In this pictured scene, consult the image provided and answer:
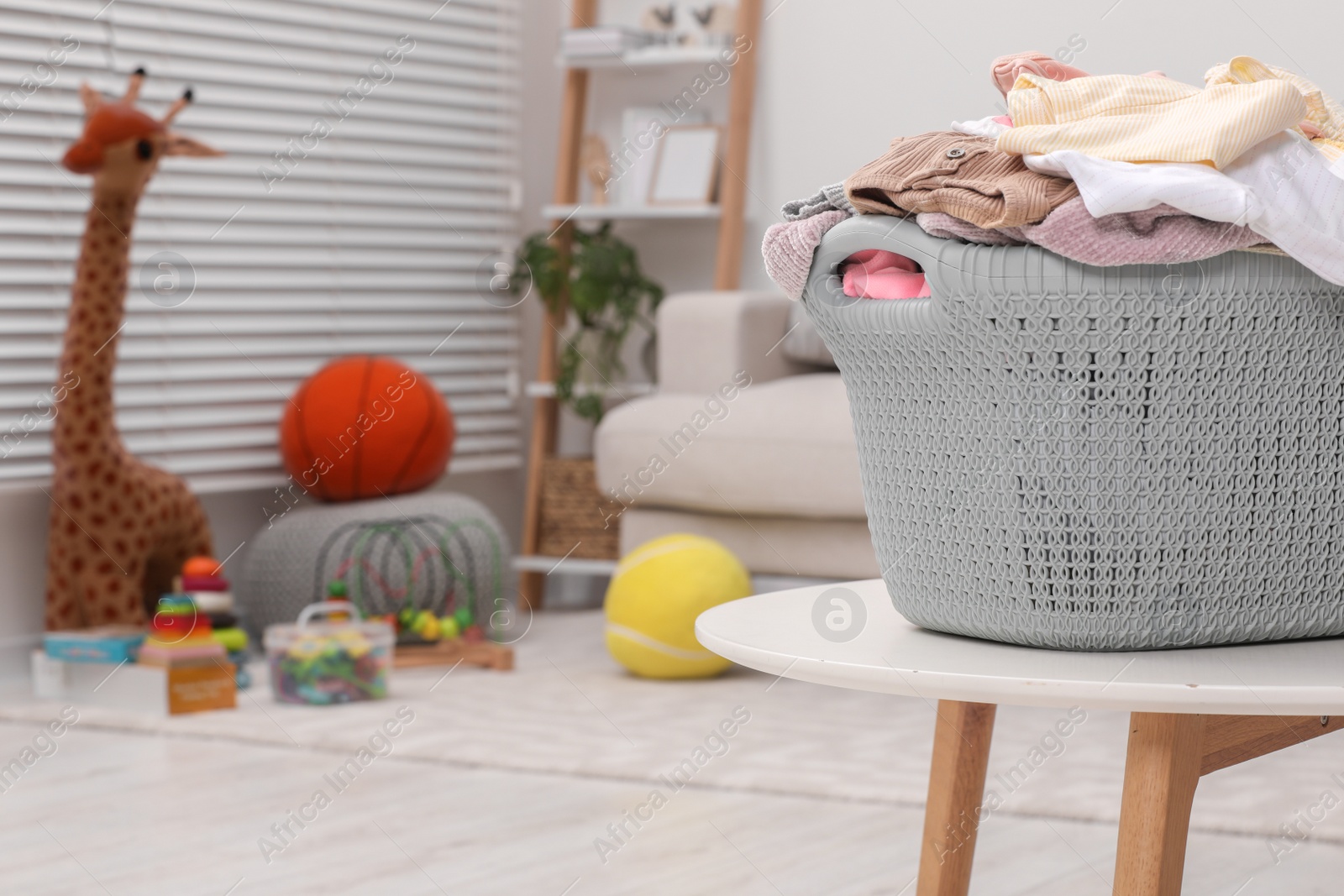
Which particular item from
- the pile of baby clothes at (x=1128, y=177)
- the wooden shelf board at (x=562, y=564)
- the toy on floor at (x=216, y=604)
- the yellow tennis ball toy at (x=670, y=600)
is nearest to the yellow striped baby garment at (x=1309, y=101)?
the pile of baby clothes at (x=1128, y=177)

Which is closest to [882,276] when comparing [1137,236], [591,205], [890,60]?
[1137,236]

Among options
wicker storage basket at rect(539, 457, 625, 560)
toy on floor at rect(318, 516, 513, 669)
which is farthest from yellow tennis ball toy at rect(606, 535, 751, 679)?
wicker storage basket at rect(539, 457, 625, 560)

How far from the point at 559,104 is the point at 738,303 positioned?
130 centimetres

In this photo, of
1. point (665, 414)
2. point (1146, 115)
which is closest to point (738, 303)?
point (665, 414)

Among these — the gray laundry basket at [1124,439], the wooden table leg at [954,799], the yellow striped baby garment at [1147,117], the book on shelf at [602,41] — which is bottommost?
the wooden table leg at [954,799]

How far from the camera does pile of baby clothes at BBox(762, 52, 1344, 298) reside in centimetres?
68

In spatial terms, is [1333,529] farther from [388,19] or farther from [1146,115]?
[388,19]

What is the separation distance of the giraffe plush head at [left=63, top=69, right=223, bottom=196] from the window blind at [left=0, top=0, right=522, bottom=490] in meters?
0.19

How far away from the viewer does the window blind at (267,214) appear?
285 cm

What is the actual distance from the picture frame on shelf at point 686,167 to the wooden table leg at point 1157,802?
2.96 metres

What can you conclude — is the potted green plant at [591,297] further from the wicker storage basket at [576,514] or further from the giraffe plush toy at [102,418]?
the giraffe plush toy at [102,418]

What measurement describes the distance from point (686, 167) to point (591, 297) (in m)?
0.41

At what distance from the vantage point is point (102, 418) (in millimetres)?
2697

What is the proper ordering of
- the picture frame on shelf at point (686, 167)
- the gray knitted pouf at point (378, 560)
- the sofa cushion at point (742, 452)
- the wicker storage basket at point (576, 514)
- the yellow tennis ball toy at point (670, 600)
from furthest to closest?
the picture frame on shelf at point (686, 167), the wicker storage basket at point (576, 514), the gray knitted pouf at point (378, 560), the sofa cushion at point (742, 452), the yellow tennis ball toy at point (670, 600)
